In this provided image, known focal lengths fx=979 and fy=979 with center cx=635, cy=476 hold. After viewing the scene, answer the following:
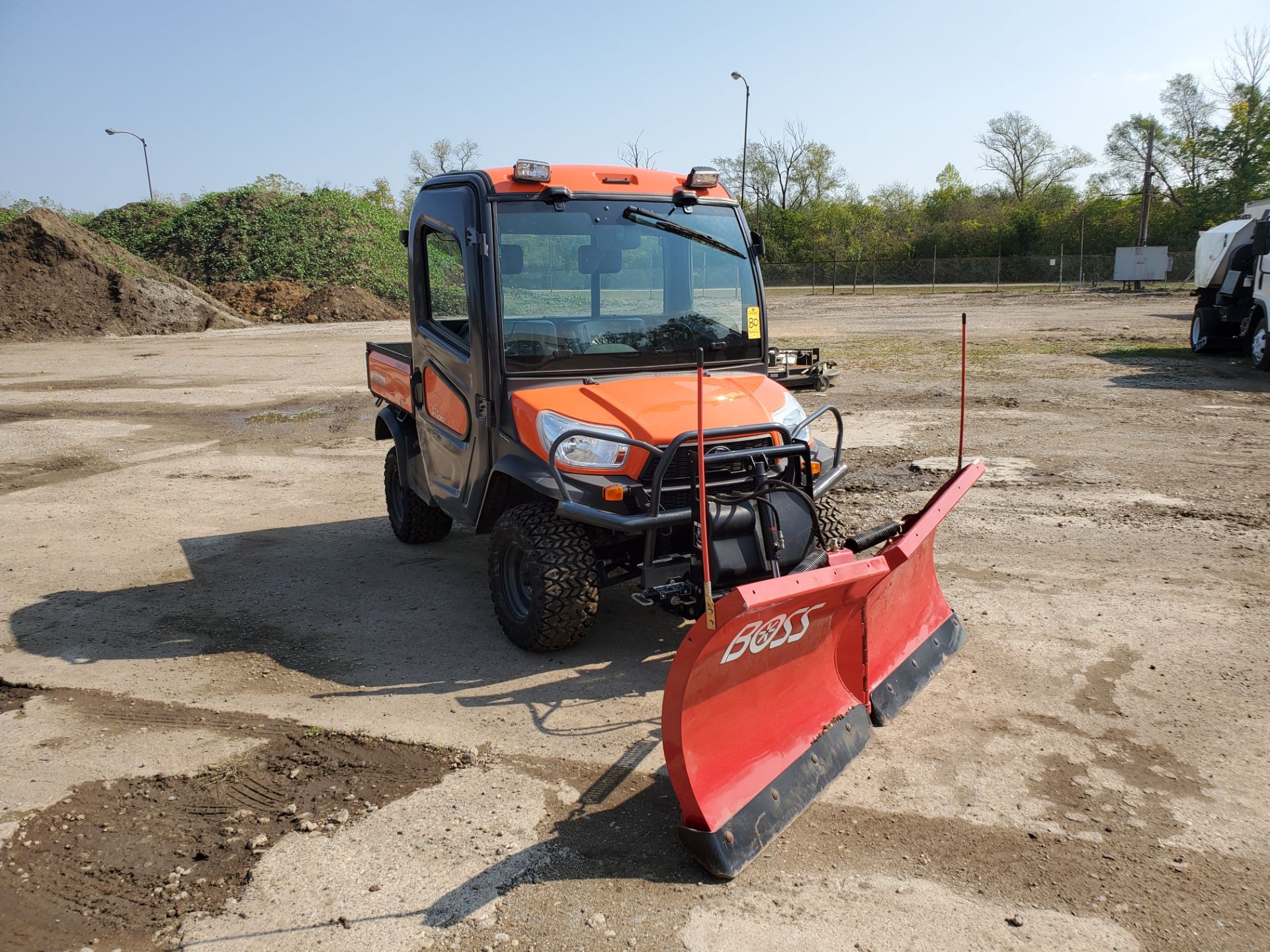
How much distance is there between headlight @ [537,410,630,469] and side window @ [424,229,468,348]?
1.03 metres

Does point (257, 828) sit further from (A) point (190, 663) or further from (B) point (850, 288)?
(B) point (850, 288)

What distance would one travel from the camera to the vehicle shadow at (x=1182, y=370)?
14516 mm

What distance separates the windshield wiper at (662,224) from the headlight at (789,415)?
1055 millimetres

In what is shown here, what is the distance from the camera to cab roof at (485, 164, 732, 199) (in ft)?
17.6

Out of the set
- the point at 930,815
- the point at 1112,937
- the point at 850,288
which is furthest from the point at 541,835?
the point at 850,288

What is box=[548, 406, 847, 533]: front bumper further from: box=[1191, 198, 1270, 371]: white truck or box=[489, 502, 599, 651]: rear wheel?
box=[1191, 198, 1270, 371]: white truck

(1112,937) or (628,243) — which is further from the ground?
(628,243)

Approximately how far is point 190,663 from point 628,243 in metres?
3.33

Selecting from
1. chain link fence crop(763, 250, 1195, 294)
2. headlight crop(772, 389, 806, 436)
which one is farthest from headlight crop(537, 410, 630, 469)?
chain link fence crop(763, 250, 1195, 294)

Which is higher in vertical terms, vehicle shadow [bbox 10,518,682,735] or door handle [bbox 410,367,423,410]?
door handle [bbox 410,367,423,410]

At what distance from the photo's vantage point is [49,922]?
315 cm

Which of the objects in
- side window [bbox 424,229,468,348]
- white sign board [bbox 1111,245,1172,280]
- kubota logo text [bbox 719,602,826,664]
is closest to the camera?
kubota logo text [bbox 719,602,826,664]

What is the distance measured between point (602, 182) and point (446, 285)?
1.12 m

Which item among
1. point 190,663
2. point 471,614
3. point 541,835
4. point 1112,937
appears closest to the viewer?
point 1112,937
